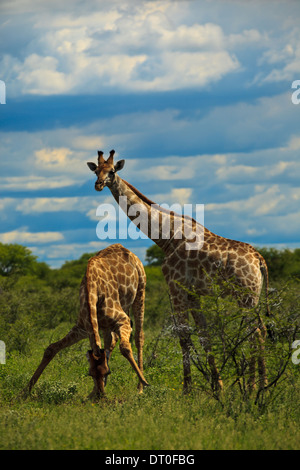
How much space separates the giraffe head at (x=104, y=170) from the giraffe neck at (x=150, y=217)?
14cm

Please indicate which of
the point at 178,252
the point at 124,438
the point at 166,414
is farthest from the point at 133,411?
the point at 178,252

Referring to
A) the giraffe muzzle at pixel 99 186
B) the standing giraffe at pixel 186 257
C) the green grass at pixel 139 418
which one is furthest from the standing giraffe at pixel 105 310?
the giraffe muzzle at pixel 99 186

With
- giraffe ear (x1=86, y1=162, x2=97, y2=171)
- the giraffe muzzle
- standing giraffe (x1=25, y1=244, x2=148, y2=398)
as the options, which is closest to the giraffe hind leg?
standing giraffe (x1=25, y1=244, x2=148, y2=398)

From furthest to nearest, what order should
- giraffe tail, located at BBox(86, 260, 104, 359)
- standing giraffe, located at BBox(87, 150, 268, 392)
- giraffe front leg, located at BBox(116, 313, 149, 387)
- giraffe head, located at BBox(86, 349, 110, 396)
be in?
1. standing giraffe, located at BBox(87, 150, 268, 392)
2. giraffe front leg, located at BBox(116, 313, 149, 387)
3. giraffe tail, located at BBox(86, 260, 104, 359)
4. giraffe head, located at BBox(86, 349, 110, 396)

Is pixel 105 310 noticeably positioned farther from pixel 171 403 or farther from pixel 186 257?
pixel 171 403

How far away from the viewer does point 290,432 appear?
24.5ft

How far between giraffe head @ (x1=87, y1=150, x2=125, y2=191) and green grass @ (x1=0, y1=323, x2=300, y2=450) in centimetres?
361

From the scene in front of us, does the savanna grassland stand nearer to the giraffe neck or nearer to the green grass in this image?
the green grass

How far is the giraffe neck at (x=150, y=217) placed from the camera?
36.2 ft

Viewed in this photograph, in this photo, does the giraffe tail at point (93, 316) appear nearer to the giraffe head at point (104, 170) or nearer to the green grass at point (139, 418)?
the green grass at point (139, 418)

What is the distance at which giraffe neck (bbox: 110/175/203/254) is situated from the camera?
435 inches

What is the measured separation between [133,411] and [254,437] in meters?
1.91

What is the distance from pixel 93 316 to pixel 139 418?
6.46ft

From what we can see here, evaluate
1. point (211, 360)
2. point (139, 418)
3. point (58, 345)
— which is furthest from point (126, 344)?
point (139, 418)
